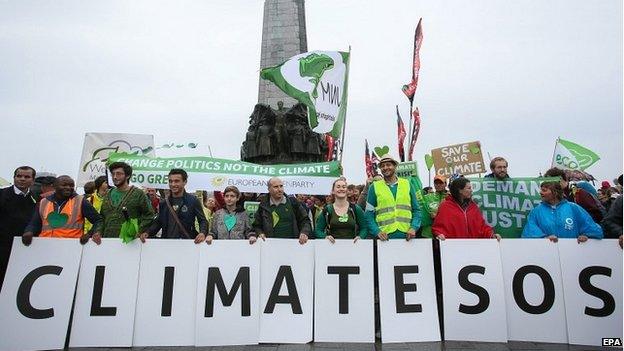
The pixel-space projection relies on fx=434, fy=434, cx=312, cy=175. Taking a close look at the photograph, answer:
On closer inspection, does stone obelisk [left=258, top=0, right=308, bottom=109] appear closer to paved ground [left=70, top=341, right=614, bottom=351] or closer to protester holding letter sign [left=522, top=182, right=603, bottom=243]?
protester holding letter sign [left=522, top=182, right=603, bottom=243]

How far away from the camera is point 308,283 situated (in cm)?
482

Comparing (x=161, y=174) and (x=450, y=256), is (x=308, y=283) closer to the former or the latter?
(x=450, y=256)

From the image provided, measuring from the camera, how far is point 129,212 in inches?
200

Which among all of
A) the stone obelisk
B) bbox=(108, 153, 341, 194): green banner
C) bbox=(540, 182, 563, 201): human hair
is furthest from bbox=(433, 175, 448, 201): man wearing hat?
the stone obelisk

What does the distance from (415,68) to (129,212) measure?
8.22 metres

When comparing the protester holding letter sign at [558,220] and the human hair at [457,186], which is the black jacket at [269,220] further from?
the protester holding letter sign at [558,220]

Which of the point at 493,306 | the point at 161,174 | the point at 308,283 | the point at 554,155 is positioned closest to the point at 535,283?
the point at 493,306

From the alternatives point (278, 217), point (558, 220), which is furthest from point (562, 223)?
point (278, 217)

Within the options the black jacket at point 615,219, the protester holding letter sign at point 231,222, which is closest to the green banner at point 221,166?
the protester holding letter sign at point 231,222

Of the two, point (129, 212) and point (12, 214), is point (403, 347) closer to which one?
point (129, 212)

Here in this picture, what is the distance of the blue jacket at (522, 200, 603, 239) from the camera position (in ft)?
15.9

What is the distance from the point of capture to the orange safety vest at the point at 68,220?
4969 mm

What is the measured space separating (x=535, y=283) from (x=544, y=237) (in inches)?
23.5

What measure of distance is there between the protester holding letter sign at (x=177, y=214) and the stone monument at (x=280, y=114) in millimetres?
9922
